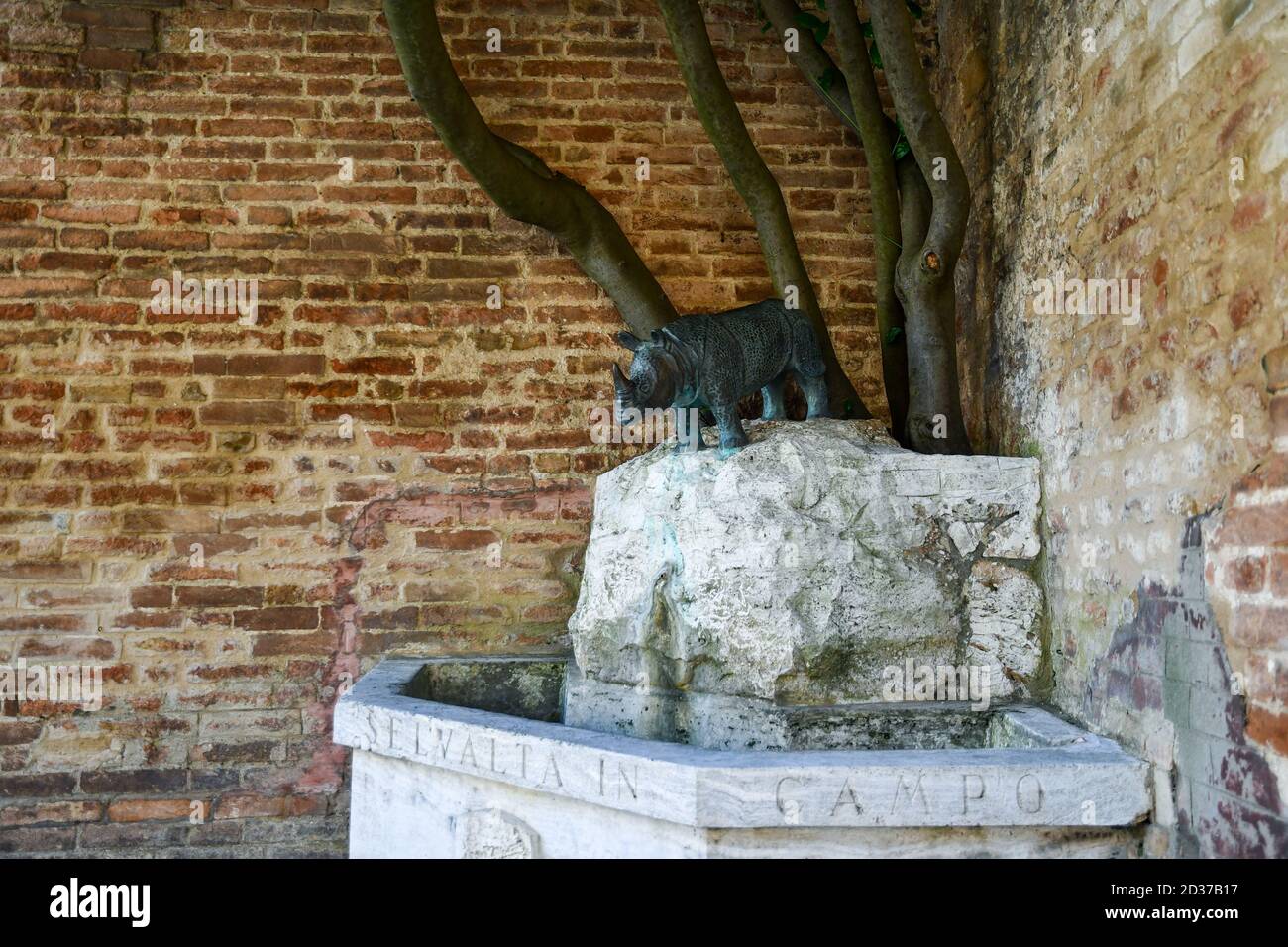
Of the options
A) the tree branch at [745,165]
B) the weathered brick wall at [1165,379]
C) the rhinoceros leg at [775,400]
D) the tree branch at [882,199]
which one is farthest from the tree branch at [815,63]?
the rhinoceros leg at [775,400]

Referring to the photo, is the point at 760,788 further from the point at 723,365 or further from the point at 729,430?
the point at 723,365

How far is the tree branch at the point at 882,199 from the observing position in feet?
11.7

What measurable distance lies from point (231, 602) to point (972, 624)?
2496mm

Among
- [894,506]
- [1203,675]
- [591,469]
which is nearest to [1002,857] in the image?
[1203,675]

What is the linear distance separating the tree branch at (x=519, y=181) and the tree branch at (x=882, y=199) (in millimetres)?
736

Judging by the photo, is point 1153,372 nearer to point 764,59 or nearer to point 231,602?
point 764,59

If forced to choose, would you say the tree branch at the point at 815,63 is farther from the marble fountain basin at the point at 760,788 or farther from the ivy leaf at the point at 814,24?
the marble fountain basin at the point at 760,788

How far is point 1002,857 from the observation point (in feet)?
7.29

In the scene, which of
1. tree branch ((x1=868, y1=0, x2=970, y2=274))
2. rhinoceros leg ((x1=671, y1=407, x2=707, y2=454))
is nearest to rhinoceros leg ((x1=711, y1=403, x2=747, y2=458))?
rhinoceros leg ((x1=671, y1=407, x2=707, y2=454))

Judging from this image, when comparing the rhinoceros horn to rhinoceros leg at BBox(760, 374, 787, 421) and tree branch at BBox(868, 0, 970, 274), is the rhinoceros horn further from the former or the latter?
tree branch at BBox(868, 0, 970, 274)

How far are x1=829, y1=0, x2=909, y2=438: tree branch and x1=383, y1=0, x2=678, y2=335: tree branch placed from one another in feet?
2.42

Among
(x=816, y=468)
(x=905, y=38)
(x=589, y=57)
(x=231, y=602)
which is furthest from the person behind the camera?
(x=589, y=57)

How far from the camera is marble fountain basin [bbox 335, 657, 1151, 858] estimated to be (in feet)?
7.13

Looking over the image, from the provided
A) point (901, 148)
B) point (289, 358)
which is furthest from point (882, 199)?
point (289, 358)
